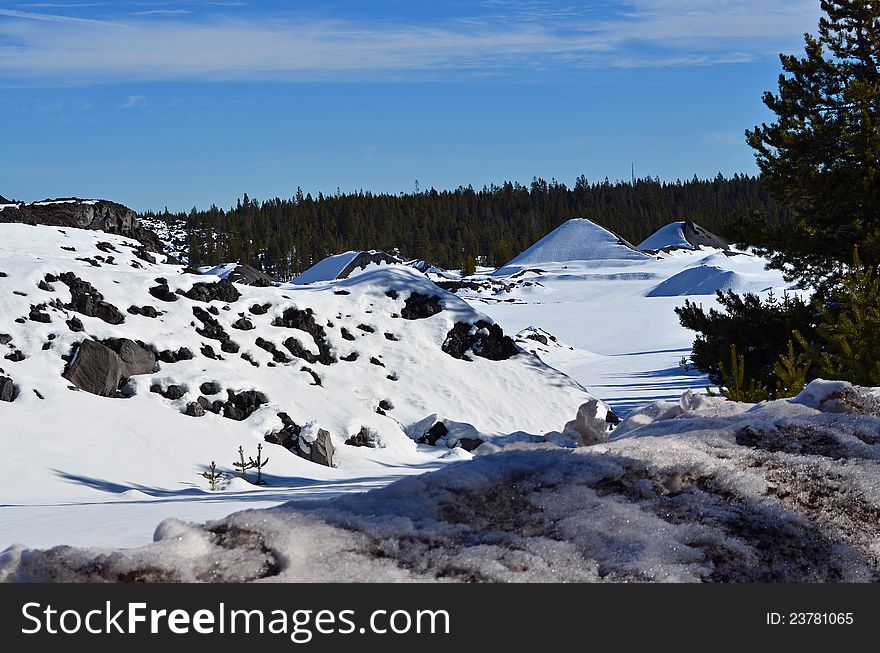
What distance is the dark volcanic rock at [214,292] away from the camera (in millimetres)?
18250

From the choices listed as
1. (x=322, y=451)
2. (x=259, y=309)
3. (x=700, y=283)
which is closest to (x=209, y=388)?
(x=322, y=451)

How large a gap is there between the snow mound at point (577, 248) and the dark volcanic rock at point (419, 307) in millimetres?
51330

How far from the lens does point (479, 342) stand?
20.8 m

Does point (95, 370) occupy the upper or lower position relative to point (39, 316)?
lower

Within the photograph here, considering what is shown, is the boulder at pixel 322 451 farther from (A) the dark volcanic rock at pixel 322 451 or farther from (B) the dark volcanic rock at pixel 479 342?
Result: (B) the dark volcanic rock at pixel 479 342

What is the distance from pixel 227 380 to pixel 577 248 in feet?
223

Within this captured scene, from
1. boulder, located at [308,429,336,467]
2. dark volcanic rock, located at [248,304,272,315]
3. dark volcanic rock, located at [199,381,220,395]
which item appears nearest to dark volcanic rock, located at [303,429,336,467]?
boulder, located at [308,429,336,467]

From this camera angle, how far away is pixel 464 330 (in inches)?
825

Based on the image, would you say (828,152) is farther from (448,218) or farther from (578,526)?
(448,218)

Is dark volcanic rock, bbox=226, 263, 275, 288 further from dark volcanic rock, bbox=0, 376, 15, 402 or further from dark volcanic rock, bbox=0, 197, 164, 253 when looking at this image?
dark volcanic rock, bbox=0, 376, 15, 402

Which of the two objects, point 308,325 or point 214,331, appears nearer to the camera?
point 214,331

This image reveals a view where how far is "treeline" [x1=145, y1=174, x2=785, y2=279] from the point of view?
108 metres
